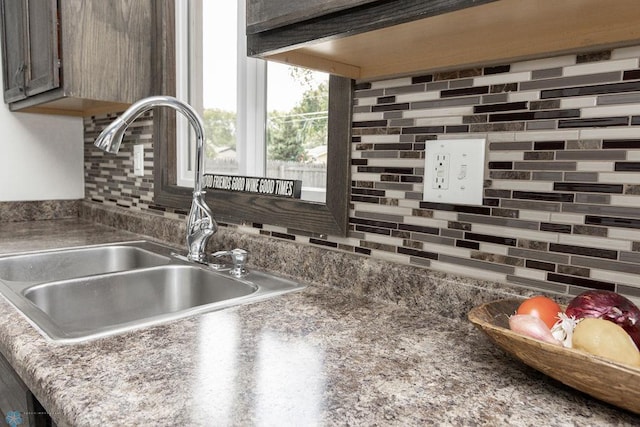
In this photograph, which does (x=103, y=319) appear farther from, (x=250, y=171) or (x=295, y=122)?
(x=295, y=122)

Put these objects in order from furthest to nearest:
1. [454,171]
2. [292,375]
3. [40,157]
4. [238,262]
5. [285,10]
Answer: [40,157], [238,262], [454,171], [285,10], [292,375]

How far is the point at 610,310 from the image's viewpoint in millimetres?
536

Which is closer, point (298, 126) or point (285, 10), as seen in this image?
point (285, 10)

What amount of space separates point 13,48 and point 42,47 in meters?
0.40

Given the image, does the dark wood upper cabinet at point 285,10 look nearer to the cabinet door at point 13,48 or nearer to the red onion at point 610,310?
the red onion at point 610,310

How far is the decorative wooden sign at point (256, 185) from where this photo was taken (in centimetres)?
118

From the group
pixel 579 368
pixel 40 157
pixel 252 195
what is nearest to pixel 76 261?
pixel 252 195

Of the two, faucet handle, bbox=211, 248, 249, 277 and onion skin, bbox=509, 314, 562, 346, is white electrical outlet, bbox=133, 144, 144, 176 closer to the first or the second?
faucet handle, bbox=211, 248, 249, 277

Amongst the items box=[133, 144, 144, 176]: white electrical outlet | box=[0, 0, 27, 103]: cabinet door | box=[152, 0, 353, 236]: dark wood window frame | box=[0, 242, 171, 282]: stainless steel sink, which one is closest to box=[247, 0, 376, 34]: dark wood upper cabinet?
box=[152, 0, 353, 236]: dark wood window frame

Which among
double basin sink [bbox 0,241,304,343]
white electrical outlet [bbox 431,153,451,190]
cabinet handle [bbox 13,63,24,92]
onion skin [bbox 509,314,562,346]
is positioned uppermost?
cabinet handle [bbox 13,63,24,92]

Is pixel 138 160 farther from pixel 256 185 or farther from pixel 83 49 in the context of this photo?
pixel 256 185

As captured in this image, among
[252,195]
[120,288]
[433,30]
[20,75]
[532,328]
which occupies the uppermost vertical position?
[20,75]

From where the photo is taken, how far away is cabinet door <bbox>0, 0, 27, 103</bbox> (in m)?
1.72

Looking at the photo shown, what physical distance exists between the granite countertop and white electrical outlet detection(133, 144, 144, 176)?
104 cm
